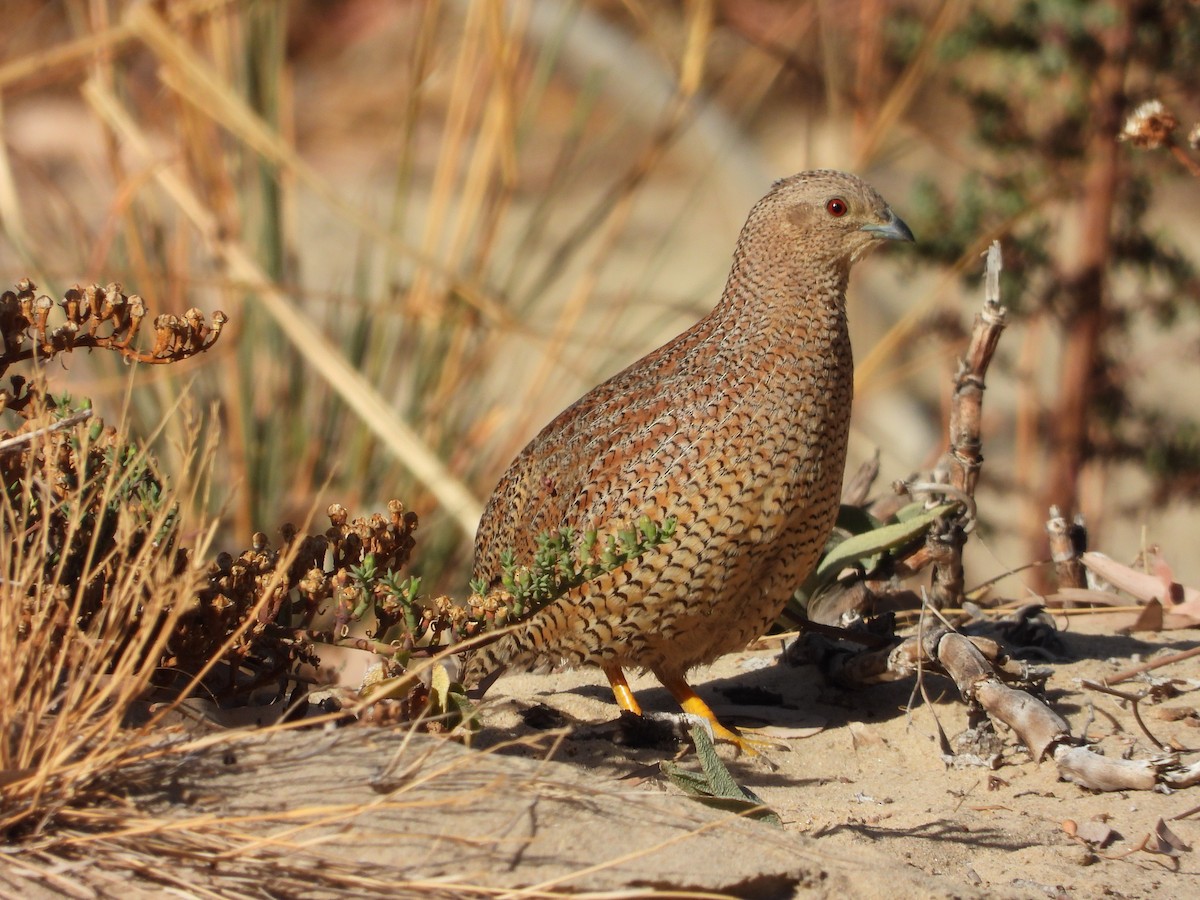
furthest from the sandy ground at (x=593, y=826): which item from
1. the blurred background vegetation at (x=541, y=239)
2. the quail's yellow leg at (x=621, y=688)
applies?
the blurred background vegetation at (x=541, y=239)

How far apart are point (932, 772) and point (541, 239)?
444 cm

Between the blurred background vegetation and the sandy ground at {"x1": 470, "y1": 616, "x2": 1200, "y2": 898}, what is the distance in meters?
0.73

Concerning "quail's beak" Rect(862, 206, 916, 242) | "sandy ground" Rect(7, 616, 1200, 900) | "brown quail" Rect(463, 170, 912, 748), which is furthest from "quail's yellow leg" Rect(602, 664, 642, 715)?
"quail's beak" Rect(862, 206, 916, 242)

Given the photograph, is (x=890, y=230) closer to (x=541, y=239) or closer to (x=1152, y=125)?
(x=1152, y=125)

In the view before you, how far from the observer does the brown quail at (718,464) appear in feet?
10.3

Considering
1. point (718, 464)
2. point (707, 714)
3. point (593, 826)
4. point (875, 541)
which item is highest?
point (718, 464)

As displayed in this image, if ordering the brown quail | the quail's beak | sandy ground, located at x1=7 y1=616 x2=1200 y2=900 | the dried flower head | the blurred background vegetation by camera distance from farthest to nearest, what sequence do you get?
the blurred background vegetation → the quail's beak → the dried flower head → the brown quail → sandy ground, located at x1=7 y1=616 x2=1200 y2=900

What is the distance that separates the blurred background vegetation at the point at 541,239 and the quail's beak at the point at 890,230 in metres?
0.65

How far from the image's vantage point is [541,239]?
7.14 meters

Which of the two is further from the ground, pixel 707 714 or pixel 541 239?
pixel 541 239

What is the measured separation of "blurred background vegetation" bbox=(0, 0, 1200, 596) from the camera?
509cm

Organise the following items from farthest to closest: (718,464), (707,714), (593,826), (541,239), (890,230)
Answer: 1. (541,239)
2. (890,230)
3. (707,714)
4. (718,464)
5. (593,826)

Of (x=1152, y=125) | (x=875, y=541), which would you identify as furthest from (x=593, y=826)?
(x=1152, y=125)

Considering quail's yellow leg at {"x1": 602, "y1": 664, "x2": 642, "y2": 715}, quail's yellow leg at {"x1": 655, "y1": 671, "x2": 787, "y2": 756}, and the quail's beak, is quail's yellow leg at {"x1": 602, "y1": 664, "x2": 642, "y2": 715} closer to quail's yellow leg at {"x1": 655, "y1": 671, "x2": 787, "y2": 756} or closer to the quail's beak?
quail's yellow leg at {"x1": 655, "y1": 671, "x2": 787, "y2": 756}
